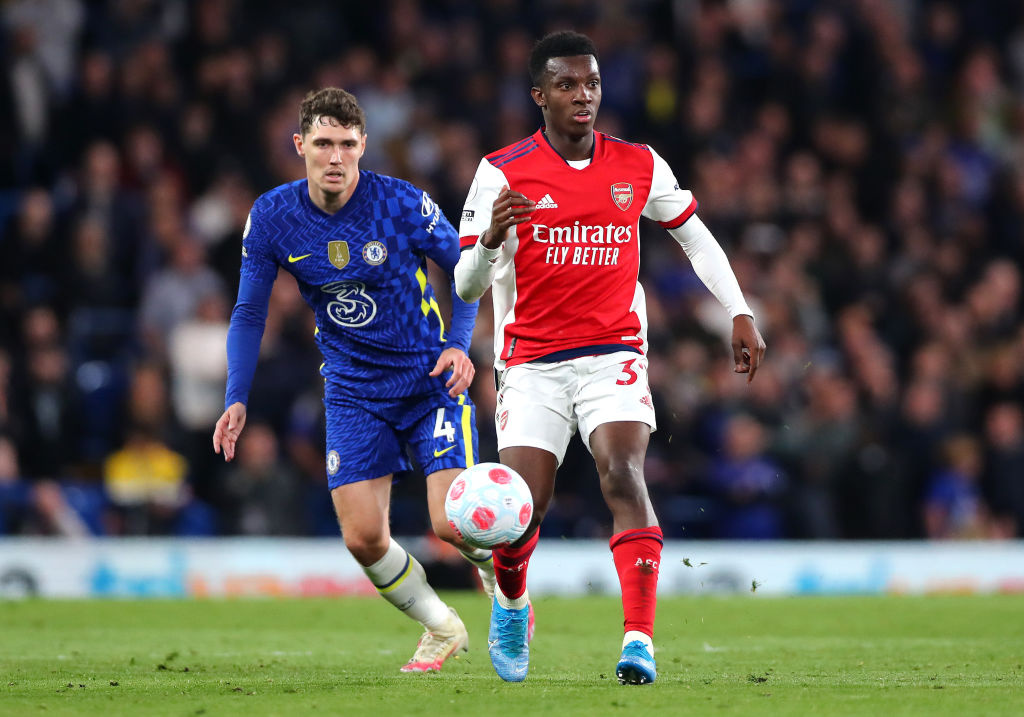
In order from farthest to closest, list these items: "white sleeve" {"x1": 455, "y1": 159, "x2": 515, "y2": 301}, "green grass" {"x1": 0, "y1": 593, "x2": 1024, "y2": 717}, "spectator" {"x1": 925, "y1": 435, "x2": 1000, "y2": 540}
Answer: "spectator" {"x1": 925, "y1": 435, "x2": 1000, "y2": 540} < "white sleeve" {"x1": 455, "y1": 159, "x2": 515, "y2": 301} < "green grass" {"x1": 0, "y1": 593, "x2": 1024, "y2": 717}

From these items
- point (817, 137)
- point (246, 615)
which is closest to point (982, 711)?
point (246, 615)

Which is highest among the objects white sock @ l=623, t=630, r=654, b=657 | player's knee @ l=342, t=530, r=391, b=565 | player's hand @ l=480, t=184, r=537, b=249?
player's hand @ l=480, t=184, r=537, b=249

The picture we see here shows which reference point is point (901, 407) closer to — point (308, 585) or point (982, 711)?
point (308, 585)

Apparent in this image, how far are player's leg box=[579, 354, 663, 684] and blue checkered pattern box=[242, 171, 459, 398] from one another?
123cm

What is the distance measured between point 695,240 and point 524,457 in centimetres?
→ 131

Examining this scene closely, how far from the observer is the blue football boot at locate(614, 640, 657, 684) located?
593 centimetres

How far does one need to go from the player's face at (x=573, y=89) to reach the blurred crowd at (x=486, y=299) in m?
5.39

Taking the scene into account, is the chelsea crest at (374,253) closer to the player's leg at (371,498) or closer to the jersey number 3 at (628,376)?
the player's leg at (371,498)

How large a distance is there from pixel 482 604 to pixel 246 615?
Result: 1.95 meters

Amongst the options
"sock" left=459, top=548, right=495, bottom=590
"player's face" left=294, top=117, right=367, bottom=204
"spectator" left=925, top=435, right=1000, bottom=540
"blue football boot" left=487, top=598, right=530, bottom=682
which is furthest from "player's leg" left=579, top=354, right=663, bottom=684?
"spectator" left=925, top=435, right=1000, bottom=540

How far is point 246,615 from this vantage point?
443 inches

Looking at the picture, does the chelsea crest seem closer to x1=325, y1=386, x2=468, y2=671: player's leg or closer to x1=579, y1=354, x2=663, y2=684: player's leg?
x1=325, y1=386, x2=468, y2=671: player's leg

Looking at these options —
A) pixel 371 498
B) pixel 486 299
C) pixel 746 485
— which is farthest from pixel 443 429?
pixel 486 299

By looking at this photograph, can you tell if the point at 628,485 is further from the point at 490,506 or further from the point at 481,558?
the point at 481,558
